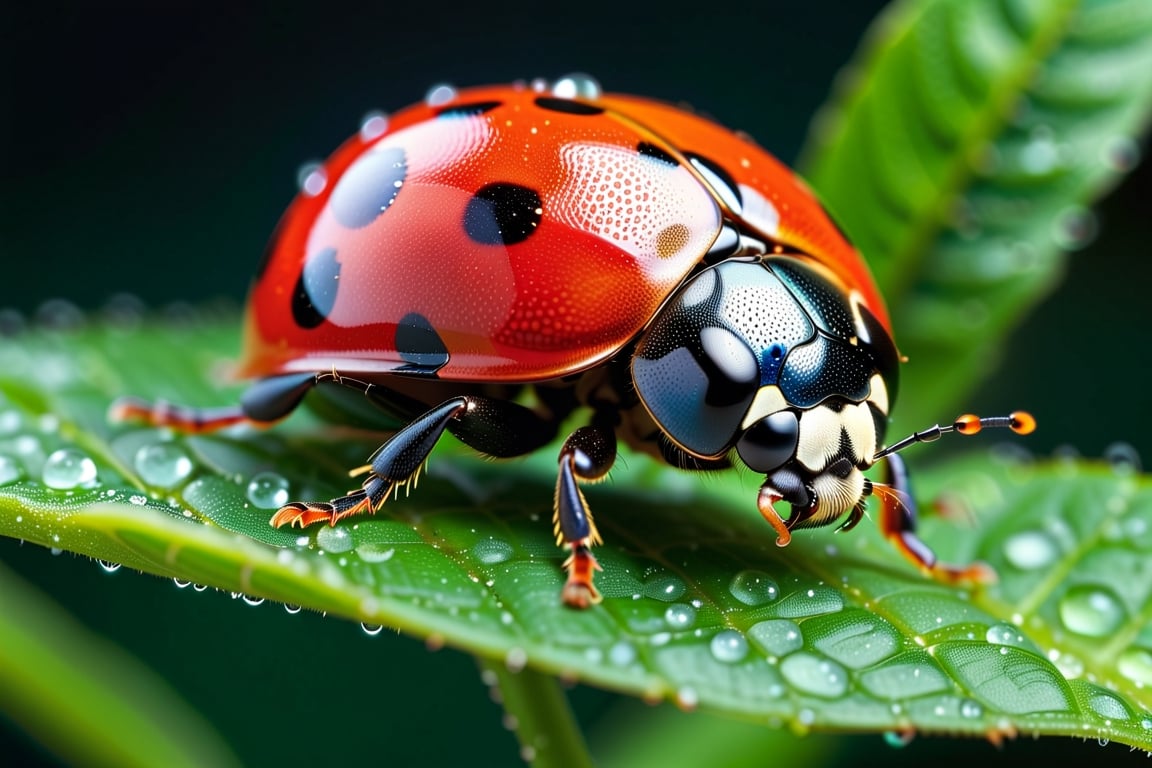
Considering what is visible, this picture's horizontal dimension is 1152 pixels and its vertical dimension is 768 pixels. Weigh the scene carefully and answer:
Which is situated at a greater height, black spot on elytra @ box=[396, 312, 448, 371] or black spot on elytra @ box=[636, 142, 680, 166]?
black spot on elytra @ box=[636, 142, 680, 166]

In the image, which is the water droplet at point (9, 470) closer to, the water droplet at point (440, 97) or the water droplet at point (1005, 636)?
the water droplet at point (440, 97)

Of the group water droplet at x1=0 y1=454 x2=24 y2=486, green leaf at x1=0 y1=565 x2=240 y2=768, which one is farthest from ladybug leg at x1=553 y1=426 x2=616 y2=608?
green leaf at x1=0 y1=565 x2=240 y2=768

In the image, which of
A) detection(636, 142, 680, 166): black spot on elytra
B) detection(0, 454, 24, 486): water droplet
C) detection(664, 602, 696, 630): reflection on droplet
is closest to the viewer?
detection(664, 602, 696, 630): reflection on droplet

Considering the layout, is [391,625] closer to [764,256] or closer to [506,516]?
[506,516]

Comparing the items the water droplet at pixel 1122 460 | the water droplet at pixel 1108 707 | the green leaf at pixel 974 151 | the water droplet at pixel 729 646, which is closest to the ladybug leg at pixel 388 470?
the water droplet at pixel 729 646

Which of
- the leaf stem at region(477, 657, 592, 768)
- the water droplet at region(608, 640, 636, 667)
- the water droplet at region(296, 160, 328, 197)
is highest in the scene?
the water droplet at region(296, 160, 328, 197)

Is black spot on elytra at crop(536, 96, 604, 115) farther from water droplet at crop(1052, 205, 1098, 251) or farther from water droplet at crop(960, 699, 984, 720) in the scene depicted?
water droplet at crop(1052, 205, 1098, 251)
